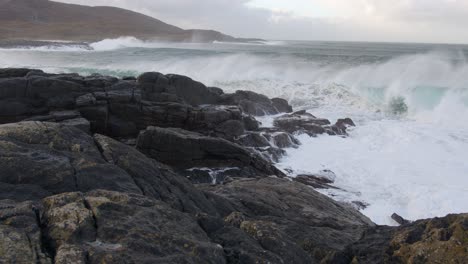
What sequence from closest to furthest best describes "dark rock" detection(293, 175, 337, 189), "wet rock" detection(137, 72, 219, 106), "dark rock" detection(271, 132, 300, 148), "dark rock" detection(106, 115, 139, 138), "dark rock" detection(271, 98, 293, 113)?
"dark rock" detection(293, 175, 337, 189) < "dark rock" detection(106, 115, 139, 138) < "dark rock" detection(271, 132, 300, 148) < "wet rock" detection(137, 72, 219, 106) < "dark rock" detection(271, 98, 293, 113)

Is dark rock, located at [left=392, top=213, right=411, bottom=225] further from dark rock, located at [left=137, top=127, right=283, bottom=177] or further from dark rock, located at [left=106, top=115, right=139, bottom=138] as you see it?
dark rock, located at [left=106, top=115, right=139, bottom=138]

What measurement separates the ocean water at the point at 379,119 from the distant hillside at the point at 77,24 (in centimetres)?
6380

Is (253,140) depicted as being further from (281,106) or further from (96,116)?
(281,106)

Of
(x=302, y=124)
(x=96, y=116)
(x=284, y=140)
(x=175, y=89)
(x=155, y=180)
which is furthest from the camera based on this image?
(x=302, y=124)

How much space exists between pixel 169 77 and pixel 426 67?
75.7 ft

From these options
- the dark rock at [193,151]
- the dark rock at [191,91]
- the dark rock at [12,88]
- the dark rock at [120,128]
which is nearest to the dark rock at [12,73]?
the dark rock at [12,88]

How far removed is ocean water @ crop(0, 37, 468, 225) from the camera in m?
10.9

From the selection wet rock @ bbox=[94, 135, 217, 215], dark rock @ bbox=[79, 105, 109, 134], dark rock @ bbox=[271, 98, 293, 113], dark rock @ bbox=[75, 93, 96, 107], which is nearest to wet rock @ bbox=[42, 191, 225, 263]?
wet rock @ bbox=[94, 135, 217, 215]

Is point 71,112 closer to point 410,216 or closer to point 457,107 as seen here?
point 410,216

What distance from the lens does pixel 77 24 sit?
121 meters

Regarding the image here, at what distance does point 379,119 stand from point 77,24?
116938 mm

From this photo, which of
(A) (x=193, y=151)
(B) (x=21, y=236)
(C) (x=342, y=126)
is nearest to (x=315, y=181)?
(A) (x=193, y=151)

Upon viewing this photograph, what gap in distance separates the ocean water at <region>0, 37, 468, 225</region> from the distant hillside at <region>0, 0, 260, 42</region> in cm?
6380

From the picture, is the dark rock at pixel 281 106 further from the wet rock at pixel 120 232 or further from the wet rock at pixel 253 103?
the wet rock at pixel 120 232
